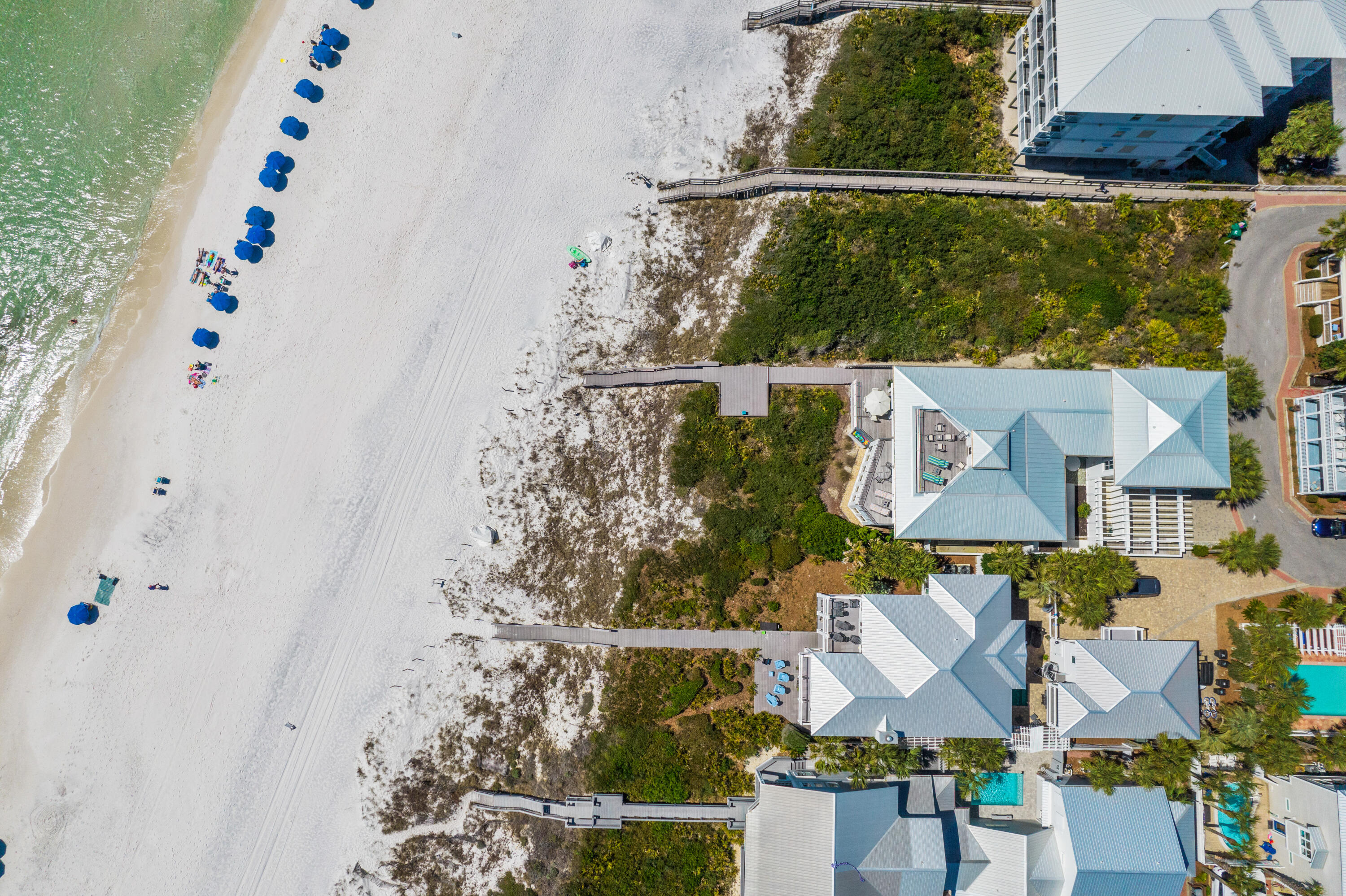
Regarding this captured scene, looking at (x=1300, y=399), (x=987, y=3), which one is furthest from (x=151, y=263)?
(x=1300, y=399)

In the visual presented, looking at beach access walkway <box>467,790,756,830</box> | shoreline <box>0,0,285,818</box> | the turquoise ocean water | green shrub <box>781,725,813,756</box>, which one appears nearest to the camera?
green shrub <box>781,725,813,756</box>

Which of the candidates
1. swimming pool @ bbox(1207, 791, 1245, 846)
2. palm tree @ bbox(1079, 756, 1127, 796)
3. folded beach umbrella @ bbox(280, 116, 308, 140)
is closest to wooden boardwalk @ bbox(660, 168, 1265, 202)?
folded beach umbrella @ bbox(280, 116, 308, 140)

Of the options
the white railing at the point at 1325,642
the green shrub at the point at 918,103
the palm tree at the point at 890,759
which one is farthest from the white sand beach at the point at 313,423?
the white railing at the point at 1325,642

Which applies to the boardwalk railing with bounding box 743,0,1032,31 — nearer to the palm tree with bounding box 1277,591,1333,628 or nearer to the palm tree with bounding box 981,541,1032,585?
the palm tree with bounding box 981,541,1032,585

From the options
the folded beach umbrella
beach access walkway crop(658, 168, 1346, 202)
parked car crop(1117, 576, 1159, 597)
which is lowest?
parked car crop(1117, 576, 1159, 597)

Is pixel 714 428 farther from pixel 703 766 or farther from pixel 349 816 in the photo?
pixel 349 816

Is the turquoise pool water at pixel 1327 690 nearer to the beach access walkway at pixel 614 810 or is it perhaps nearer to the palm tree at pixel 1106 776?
the palm tree at pixel 1106 776
